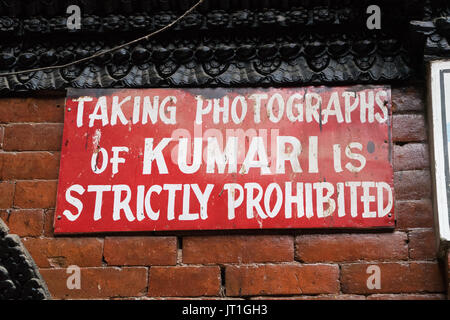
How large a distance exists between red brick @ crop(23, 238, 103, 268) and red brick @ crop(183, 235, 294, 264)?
1.15 feet

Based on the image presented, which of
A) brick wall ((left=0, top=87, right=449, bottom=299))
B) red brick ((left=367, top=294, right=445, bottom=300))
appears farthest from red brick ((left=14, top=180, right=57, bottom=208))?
red brick ((left=367, top=294, right=445, bottom=300))

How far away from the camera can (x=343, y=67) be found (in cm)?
261

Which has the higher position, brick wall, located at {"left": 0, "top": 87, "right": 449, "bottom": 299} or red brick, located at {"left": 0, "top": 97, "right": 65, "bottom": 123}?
red brick, located at {"left": 0, "top": 97, "right": 65, "bottom": 123}

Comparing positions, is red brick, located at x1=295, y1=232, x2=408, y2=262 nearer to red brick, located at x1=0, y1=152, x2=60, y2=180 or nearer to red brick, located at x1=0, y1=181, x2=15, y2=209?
red brick, located at x1=0, y1=152, x2=60, y2=180

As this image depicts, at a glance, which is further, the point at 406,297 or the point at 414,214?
the point at 414,214

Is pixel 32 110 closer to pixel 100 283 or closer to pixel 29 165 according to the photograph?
pixel 29 165

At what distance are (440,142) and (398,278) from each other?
527 millimetres

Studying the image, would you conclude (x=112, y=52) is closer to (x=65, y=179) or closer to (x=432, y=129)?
(x=65, y=179)

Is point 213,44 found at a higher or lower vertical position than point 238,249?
higher

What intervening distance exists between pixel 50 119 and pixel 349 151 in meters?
1.23

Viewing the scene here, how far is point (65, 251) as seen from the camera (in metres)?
2.47

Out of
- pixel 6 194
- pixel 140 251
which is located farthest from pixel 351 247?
pixel 6 194

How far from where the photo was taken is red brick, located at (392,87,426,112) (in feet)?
8.41

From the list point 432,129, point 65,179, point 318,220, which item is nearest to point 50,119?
point 65,179
